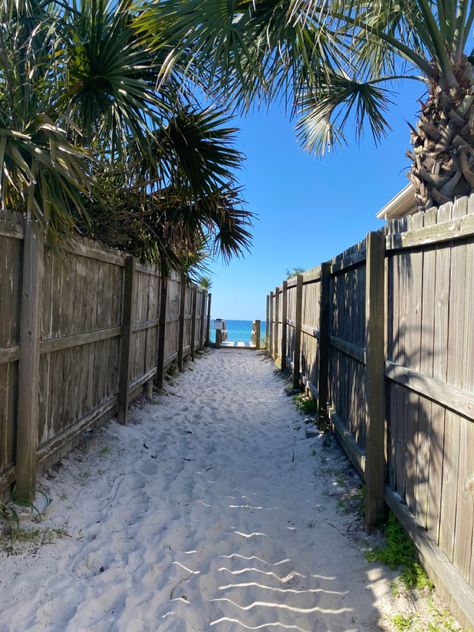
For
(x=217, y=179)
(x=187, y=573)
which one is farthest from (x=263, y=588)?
(x=217, y=179)

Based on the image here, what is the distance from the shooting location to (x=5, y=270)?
2570mm

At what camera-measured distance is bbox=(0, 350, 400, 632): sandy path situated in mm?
2076

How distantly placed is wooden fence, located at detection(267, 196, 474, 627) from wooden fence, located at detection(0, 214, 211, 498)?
220 centimetres

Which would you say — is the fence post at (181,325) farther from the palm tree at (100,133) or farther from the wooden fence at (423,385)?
the wooden fence at (423,385)

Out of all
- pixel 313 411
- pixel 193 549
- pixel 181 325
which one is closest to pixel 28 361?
pixel 193 549

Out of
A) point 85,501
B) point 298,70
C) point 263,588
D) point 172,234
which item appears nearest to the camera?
point 263,588

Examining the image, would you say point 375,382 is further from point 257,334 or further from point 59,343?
point 257,334

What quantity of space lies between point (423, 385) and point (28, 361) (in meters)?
2.33

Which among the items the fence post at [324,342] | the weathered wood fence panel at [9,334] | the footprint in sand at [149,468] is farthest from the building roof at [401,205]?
the weathered wood fence panel at [9,334]

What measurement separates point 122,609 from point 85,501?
114cm

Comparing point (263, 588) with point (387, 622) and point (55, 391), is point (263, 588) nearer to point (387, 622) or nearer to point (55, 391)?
point (387, 622)

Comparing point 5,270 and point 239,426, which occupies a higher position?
point 5,270

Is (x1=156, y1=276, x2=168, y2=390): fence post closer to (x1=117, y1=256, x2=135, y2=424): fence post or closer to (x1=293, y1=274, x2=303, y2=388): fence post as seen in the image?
(x1=117, y1=256, x2=135, y2=424): fence post

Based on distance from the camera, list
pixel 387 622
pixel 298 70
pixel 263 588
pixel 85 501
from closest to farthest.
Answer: pixel 387 622 < pixel 263 588 < pixel 85 501 < pixel 298 70
